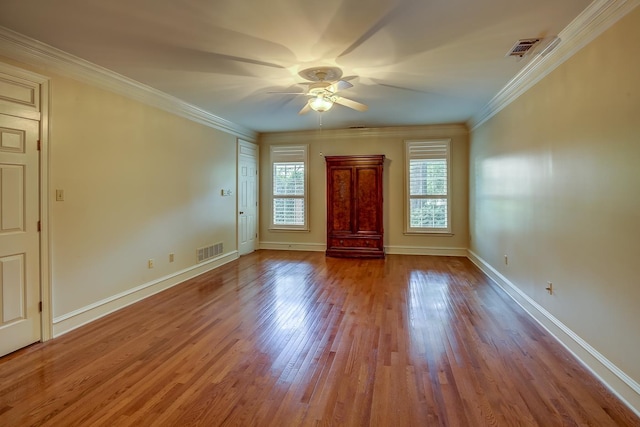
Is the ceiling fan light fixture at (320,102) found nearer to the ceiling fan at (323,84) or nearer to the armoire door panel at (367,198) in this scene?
the ceiling fan at (323,84)

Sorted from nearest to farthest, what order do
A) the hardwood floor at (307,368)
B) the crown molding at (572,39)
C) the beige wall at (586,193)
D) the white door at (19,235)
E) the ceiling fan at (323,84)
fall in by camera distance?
1. the hardwood floor at (307,368)
2. the beige wall at (586,193)
3. the crown molding at (572,39)
4. the white door at (19,235)
5. the ceiling fan at (323,84)

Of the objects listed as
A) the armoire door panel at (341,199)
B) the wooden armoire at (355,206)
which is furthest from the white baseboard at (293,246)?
the armoire door panel at (341,199)

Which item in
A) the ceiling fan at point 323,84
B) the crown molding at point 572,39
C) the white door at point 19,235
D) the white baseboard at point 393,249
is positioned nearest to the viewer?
the crown molding at point 572,39

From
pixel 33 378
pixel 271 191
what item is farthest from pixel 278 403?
pixel 271 191

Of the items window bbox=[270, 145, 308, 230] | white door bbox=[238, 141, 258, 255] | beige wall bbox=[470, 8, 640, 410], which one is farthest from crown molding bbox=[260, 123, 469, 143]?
beige wall bbox=[470, 8, 640, 410]

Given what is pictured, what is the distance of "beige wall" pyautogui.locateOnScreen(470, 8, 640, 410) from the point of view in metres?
2.09

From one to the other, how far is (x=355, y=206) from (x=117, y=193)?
13.9 feet

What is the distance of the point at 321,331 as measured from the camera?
3146 millimetres

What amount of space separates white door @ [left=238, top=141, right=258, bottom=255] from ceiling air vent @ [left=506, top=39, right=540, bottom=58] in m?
4.90

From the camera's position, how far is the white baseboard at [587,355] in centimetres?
204

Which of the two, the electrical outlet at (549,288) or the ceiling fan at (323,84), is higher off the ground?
the ceiling fan at (323,84)

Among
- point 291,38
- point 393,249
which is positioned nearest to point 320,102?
point 291,38

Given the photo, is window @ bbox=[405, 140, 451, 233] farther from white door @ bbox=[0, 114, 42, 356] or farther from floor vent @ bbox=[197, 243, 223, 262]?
white door @ bbox=[0, 114, 42, 356]

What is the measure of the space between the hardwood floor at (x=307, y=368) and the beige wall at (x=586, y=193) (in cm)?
40
